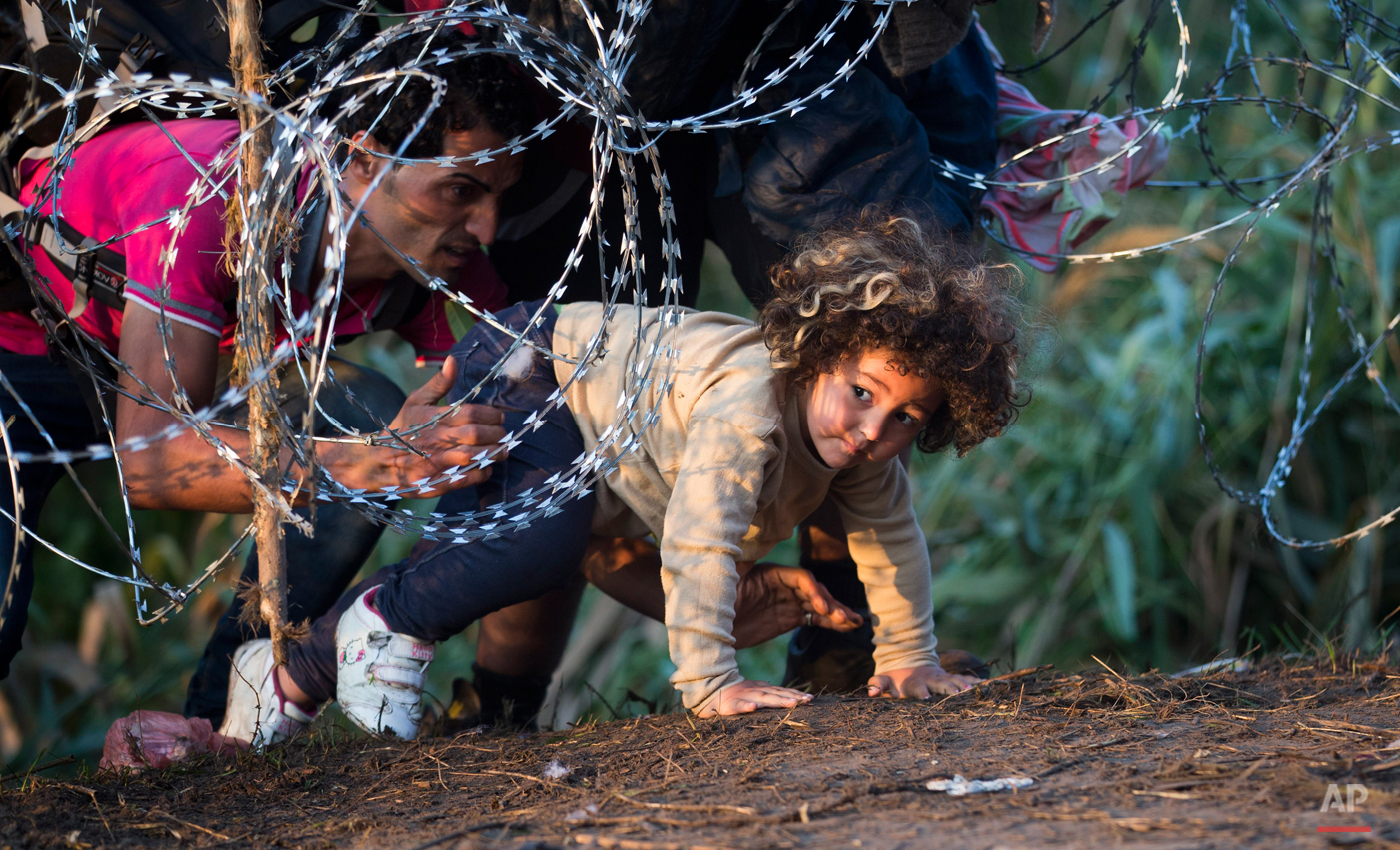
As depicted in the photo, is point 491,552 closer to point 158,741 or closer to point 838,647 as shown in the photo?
point 158,741

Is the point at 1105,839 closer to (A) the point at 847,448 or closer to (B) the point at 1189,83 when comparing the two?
(A) the point at 847,448

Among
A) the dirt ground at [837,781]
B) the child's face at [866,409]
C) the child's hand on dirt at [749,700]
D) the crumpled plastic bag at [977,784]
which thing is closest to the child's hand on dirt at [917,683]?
the dirt ground at [837,781]

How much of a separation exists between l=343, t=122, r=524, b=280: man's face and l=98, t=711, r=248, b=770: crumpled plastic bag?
3.59 feet

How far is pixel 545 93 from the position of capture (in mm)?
2666

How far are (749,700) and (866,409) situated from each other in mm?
629

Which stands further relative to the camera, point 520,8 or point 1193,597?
point 1193,597

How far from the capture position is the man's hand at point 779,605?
2549mm

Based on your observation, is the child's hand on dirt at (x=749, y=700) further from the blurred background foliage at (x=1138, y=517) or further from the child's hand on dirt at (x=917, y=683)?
the blurred background foliage at (x=1138, y=517)

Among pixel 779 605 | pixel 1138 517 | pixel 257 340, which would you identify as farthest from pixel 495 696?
pixel 1138 517

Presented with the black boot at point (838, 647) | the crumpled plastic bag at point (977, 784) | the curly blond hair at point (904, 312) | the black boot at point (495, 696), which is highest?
the curly blond hair at point (904, 312)

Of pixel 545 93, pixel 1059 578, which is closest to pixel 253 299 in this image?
pixel 545 93

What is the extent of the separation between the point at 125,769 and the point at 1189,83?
6616mm

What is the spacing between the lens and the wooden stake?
1854mm

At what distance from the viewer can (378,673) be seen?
7.58 feet
